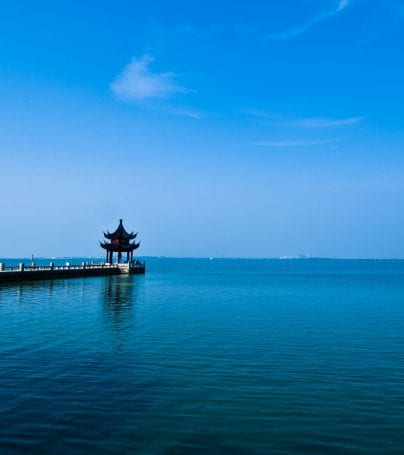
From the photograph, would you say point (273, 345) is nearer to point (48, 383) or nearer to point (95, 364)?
point (95, 364)

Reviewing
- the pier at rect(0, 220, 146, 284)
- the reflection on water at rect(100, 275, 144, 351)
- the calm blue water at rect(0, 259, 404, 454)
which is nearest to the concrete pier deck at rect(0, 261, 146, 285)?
the pier at rect(0, 220, 146, 284)

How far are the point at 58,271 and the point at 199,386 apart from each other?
53429 mm

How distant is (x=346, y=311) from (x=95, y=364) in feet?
73.2

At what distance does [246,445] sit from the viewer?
8.75 meters

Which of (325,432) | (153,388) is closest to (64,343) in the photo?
(153,388)

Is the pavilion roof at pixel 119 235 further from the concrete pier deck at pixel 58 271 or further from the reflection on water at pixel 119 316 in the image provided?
A: the reflection on water at pixel 119 316

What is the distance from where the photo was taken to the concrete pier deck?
50756 mm

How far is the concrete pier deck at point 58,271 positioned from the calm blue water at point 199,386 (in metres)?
27.3

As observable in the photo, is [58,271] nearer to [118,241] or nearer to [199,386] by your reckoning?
[118,241]

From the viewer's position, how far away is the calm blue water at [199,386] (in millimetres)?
8992

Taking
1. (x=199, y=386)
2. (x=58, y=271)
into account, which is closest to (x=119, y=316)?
(x=199, y=386)

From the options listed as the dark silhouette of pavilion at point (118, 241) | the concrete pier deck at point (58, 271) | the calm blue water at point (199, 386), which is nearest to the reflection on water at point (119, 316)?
the calm blue water at point (199, 386)

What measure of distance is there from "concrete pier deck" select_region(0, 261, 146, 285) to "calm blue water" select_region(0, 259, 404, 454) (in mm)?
27293

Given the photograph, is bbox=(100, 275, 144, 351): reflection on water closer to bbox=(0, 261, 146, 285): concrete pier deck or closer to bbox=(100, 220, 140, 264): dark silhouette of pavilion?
bbox=(0, 261, 146, 285): concrete pier deck
